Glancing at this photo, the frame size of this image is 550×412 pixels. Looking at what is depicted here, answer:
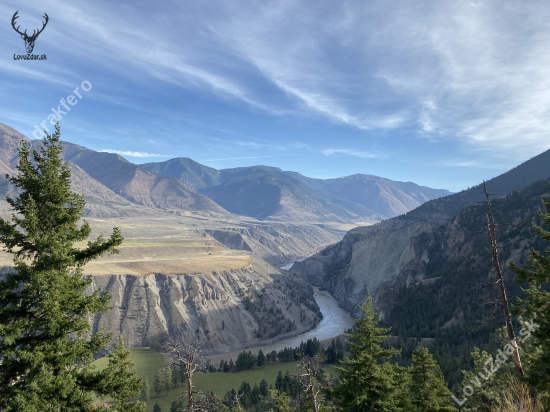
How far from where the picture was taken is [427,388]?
2194cm

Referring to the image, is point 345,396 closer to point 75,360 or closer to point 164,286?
point 75,360

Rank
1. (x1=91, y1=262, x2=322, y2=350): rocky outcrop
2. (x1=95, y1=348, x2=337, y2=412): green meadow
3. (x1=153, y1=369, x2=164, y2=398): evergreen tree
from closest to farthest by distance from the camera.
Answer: (x1=95, y1=348, x2=337, y2=412): green meadow
(x1=153, y1=369, x2=164, y2=398): evergreen tree
(x1=91, y1=262, x2=322, y2=350): rocky outcrop

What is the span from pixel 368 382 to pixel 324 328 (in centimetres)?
9545

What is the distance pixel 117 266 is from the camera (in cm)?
10681

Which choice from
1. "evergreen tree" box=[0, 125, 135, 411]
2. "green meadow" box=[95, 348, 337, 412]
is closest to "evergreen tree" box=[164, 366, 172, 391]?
"green meadow" box=[95, 348, 337, 412]

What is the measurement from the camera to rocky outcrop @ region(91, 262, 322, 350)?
87.5 metres

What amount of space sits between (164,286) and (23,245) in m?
97.0

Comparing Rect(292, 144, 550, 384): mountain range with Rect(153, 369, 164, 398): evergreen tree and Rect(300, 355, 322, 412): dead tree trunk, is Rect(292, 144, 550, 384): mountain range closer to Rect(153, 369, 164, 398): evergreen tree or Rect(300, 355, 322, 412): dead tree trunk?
Rect(300, 355, 322, 412): dead tree trunk

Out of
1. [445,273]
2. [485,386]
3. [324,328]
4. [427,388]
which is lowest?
[324,328]

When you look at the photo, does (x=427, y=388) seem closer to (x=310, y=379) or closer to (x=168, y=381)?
(x=310, y=379)

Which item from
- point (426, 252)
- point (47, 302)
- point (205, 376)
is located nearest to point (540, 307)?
point (47, 302)

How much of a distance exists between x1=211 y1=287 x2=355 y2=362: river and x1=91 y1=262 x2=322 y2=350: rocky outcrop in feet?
9.59

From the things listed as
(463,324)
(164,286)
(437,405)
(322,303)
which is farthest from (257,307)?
(437,405)

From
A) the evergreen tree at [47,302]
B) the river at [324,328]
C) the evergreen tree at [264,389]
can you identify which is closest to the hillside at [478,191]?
the river at [324,328]
